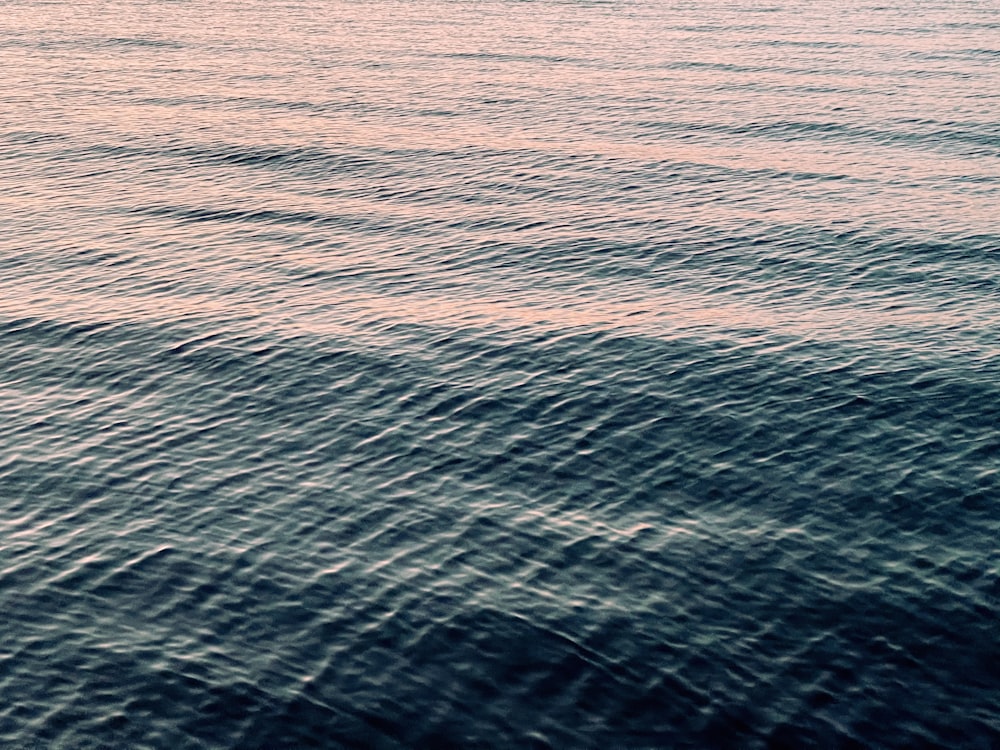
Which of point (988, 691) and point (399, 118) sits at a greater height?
point (399, 118)

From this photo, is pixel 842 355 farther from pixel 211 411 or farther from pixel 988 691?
pixel 211 411

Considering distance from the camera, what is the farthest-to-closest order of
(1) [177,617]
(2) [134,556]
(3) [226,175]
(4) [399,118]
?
(4) [399,118]
(3) [226,175]
(2) [134,556]
(1) [177,617]

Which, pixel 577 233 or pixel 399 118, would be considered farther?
pixel 399 118

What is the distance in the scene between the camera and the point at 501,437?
63.6 meters

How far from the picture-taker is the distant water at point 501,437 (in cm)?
4462

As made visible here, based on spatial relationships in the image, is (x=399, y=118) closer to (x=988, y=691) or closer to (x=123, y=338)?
(x=123, y=338)

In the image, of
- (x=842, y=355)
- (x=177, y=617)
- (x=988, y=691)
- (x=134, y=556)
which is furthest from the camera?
(x=842, y=355)

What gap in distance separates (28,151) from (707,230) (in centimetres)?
6901

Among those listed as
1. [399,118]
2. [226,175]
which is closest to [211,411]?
[226,175]

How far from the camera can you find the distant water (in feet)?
146

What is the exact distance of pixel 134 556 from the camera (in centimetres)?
5284

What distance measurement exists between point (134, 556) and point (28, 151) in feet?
271

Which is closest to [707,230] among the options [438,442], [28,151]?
[438,442]

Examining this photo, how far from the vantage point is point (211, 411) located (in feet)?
220
